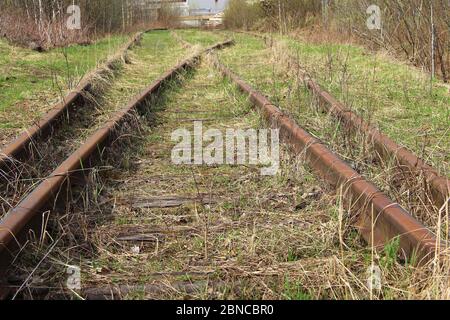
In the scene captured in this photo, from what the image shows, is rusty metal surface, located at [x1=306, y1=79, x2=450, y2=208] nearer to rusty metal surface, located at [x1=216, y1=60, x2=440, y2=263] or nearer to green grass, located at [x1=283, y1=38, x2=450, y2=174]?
green grass, located at [x1=283, y1=38, x2=450, y2=174]

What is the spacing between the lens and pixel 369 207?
2.99m

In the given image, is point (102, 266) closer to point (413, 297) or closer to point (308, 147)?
point (413, 297)

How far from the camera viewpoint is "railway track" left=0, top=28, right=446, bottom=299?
8.57 feet

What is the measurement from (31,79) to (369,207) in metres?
6.86

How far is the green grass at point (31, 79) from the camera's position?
6.12 m

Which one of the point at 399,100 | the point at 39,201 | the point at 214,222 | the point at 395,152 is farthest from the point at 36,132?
the point at 399,100

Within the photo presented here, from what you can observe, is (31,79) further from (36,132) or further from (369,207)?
(369,207)

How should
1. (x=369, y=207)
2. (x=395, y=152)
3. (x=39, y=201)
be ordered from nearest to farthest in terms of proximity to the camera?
(x=369, y=207)
(x=39, y=201)
(x=395, y=152)

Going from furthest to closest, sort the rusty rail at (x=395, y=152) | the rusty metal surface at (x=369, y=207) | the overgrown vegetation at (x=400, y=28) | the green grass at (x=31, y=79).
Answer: the overgrown vegetation at (x=400, y=28) < the green grass at (x=31, y=79) < the rusty rail at (x=395, y=152) < the rusty metal surface at (x=369, y=207)

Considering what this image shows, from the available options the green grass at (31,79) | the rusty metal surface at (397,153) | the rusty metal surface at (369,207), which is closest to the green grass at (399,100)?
the rusty metal surface at (397,153)

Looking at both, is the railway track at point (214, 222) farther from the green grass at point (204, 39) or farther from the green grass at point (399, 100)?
the green grass at point (204, 39)

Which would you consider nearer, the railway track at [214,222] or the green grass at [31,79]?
the railway track at [214,222]

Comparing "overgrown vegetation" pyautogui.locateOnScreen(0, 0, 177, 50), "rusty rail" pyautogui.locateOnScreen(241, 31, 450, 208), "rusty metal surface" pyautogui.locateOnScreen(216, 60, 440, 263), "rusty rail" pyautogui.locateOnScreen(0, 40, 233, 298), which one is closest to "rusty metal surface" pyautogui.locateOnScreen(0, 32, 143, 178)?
"rusty rail" pyautogui.locateOnScreen(0, 40, 233, 298)
